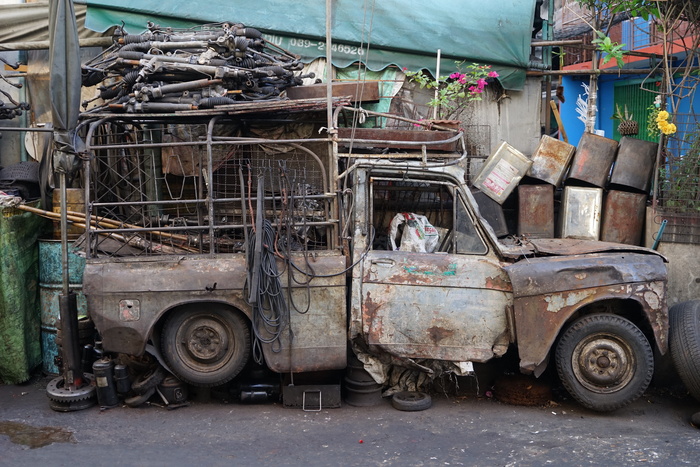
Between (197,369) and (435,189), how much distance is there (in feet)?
8.26

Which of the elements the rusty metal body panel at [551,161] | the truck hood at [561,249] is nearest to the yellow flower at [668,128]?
the rusty metal body panel at [551,161]

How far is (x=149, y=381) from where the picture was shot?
585 centimetres

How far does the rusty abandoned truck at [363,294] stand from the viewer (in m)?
5.61

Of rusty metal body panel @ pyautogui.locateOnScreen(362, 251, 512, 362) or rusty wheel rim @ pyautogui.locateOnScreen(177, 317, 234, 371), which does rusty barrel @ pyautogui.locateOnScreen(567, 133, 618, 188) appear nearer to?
rusty metal body panel @ pyautogui.locateOnScreen(362, 251, 512, 362)

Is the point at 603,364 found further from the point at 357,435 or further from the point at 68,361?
the point at 68,361

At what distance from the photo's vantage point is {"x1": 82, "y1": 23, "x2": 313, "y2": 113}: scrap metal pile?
6312 millimetres

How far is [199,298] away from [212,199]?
800mm

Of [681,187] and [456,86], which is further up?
[456,86]

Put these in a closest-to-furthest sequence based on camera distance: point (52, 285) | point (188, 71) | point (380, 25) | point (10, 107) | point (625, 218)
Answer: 1. point (188, 71)
2. point (52, 285)
3. point (625, 218)
4. point (10, 107)
5. point (380, 25)

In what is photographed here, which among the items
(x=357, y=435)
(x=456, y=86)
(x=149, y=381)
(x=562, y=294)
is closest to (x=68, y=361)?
(x=149, y=381)

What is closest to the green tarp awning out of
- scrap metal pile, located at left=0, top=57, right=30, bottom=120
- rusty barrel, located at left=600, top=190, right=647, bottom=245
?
scrap metal pile, located at left=0, top=57, right=30, bottom=120

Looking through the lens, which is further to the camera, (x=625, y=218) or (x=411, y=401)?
(x=625, y=218)

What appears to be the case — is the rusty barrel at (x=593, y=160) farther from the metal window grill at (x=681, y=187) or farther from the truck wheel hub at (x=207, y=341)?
the truck wheel hub at (x=207, y=341)

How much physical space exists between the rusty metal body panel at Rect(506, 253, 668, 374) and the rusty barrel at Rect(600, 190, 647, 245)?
73.4 inches
